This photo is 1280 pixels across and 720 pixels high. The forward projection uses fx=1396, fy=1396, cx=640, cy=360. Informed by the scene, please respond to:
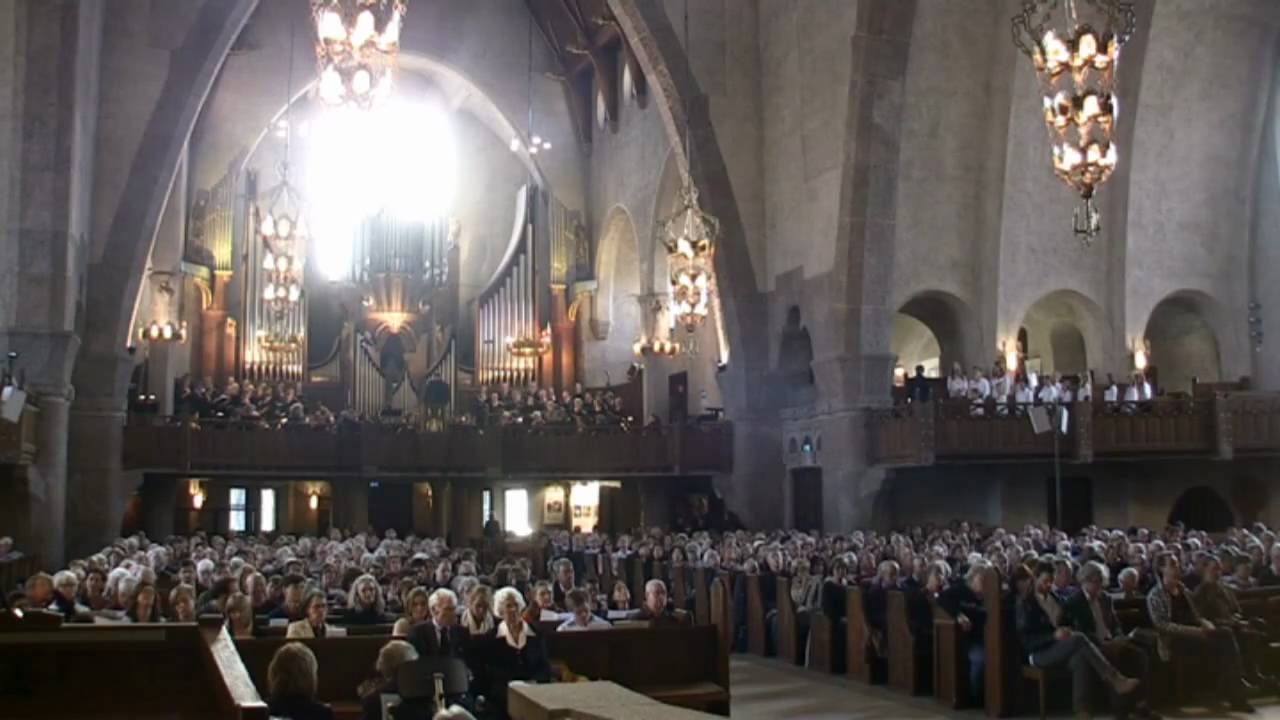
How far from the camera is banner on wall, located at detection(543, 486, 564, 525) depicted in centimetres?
3544

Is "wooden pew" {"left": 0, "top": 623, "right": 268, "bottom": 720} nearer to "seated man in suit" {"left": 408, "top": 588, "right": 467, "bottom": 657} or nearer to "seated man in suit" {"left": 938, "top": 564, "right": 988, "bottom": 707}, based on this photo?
"seated man in suit" {"left": 408, "top": 588, "right": 467, "bottom": 657}

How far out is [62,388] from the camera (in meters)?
22.7

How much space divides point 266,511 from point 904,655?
76.4ft

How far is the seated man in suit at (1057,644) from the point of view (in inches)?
450

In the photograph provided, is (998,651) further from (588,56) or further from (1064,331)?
(588,56)

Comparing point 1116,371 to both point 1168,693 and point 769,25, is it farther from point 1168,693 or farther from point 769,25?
point 1168,693

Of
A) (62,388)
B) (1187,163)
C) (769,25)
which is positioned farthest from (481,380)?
(1187,163)

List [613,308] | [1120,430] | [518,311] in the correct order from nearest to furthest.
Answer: [1120,430]
[518,311]
[613,308]

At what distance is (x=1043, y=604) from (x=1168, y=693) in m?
1.82

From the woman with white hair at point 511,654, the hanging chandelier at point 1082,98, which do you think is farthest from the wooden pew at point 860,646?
the woman with white hair at point 511,654

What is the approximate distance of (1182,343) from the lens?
101 ft

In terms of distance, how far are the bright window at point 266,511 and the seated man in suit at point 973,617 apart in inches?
934

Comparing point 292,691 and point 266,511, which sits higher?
point 266,511

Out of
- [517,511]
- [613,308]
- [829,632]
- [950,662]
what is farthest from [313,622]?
[613,308]
